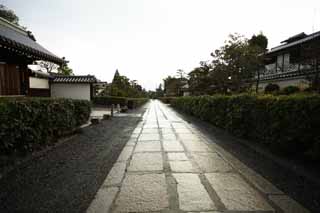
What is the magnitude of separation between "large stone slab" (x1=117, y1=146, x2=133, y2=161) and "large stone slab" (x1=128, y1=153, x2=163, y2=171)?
17 cm

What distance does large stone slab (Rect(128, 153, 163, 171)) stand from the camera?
394 cm

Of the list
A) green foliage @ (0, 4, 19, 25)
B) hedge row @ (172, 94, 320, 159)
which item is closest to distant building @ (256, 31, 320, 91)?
hedge row @ (172, 94, 320, 159)

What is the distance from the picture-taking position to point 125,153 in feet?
16.4

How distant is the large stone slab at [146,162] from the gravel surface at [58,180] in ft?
1.57

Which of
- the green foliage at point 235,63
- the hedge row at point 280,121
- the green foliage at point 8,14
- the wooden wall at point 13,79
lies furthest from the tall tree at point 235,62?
the green foliage at point 8,14

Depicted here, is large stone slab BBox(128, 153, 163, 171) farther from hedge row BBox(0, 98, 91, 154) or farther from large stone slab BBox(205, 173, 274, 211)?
hedge row BBox(0, 98, 91, 154)

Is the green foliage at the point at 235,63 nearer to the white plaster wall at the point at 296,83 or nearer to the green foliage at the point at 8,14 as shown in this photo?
the white plaster wall at the point at 296,83

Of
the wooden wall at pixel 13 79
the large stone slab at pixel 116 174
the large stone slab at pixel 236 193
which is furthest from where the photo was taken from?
the wooden wall at pixel 13 79

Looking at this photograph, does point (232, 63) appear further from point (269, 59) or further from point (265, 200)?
point (265, 200)

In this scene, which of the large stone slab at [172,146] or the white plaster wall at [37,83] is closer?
the large stone slab at [172,146]

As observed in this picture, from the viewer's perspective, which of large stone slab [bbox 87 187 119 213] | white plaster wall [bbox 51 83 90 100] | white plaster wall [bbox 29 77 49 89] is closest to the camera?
large stone slab [bbox 87 187 119 213]

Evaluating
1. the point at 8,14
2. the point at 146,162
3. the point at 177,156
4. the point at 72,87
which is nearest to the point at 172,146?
the point at 177,156

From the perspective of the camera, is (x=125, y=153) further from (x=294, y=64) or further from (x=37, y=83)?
(x=294, y=64)

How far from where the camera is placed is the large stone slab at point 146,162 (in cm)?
394
